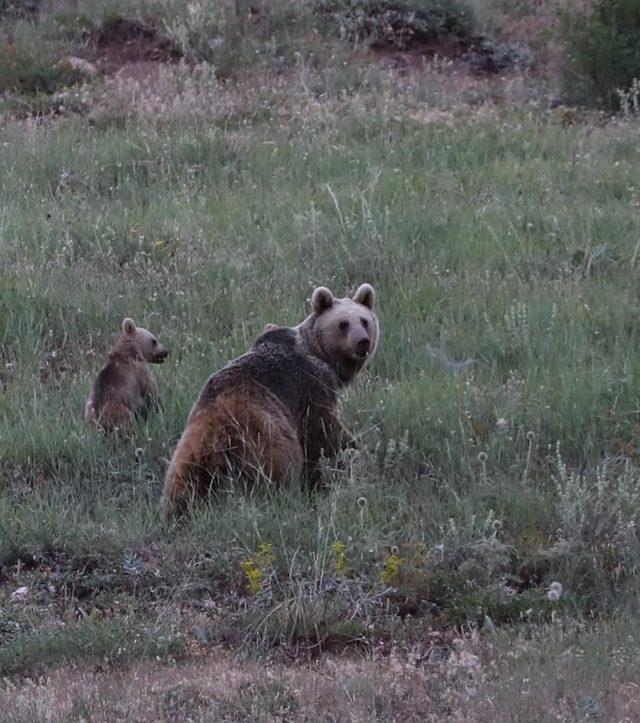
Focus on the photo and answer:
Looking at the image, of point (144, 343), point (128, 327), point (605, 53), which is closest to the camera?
point (128, 327)

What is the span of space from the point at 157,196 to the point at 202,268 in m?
→ 2.14

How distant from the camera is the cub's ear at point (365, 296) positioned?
26.4ft

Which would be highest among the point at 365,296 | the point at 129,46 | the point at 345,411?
the point at 129,46

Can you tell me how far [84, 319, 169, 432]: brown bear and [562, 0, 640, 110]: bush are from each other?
31.0 feet

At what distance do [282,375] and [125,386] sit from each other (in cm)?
135

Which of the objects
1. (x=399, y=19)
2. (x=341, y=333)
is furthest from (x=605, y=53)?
(x=341, y=333)

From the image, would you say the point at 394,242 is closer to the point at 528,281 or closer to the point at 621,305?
the point at 528,281

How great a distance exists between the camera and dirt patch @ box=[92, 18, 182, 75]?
19.8m

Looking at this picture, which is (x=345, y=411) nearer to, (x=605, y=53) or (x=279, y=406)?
(x=279, y=406)

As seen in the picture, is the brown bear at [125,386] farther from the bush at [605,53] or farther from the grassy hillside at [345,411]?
the bush at [605,53]

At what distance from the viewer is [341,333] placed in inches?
304

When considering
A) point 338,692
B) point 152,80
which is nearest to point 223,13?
point 152,80

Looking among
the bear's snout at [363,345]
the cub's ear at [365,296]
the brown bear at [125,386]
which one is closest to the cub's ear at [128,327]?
the brown bear at [125,386]

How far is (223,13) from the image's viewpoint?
20531 mm
